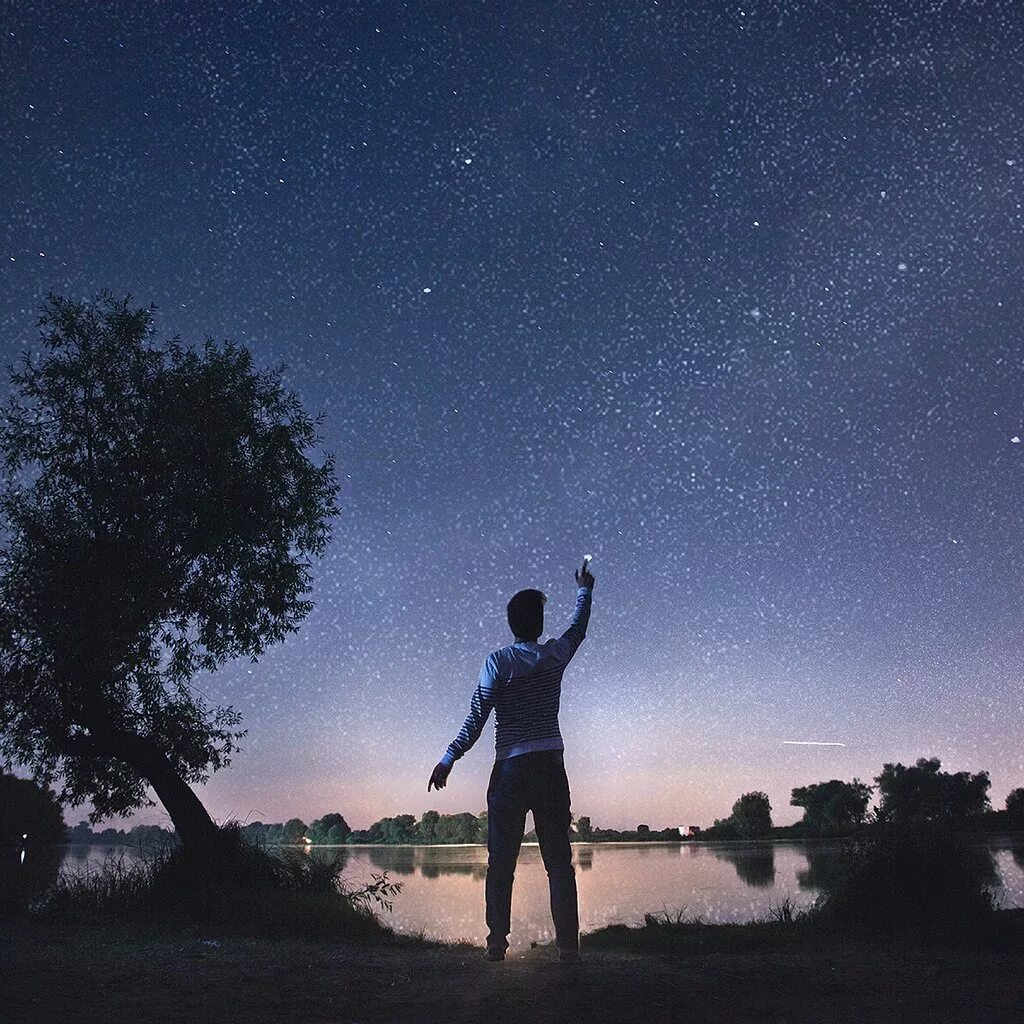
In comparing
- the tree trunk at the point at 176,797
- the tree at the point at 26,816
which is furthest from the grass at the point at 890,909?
the tree at the point at 26,816

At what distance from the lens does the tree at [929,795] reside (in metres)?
10.7

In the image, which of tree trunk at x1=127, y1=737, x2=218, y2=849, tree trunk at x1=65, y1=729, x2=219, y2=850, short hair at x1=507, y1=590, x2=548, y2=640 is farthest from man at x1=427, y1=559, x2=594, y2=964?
tree trunk at x1=65, y1=729, x2=219, y2=850

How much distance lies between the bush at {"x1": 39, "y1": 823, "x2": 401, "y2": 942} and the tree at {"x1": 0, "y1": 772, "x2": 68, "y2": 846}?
48388 mm

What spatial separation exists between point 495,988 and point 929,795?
10688 millimetres

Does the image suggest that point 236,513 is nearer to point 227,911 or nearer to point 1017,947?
point 227,911

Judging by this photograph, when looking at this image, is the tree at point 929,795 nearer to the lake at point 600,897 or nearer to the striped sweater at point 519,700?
the lake at point 600,897

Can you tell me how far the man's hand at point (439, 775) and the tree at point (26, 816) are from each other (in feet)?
184

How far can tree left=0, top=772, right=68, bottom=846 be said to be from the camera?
2391 inches

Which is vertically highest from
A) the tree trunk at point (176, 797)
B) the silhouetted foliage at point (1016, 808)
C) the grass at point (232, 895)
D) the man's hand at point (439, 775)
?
Result: the man's hand at point (439, 775)

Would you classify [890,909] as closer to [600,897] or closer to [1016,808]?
[600,897]

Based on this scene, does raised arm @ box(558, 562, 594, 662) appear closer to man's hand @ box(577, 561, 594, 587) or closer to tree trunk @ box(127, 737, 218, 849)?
man's hand @ box(577, 561, 594, 587)

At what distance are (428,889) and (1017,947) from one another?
1767 cm

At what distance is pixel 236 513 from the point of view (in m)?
13.7

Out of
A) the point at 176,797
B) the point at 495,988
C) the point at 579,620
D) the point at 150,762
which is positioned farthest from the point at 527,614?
the point at 150,762
